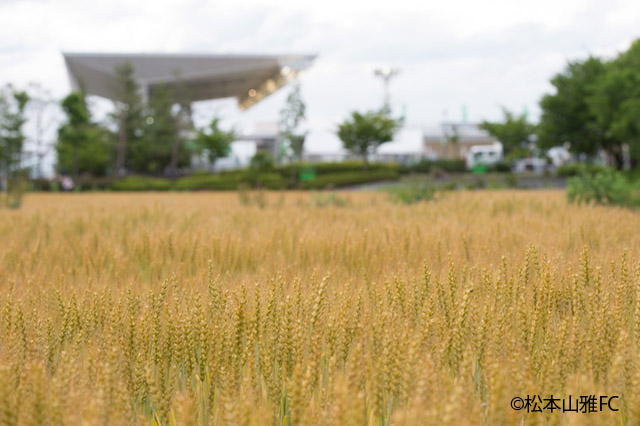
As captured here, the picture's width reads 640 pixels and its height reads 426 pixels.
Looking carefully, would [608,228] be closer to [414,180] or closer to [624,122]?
[414,180]

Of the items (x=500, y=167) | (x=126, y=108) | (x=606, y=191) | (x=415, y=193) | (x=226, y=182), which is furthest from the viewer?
(x=126, y=108)

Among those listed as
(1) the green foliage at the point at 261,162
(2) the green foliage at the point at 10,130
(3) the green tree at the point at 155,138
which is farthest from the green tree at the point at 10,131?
(1) the green foliage at the point at 261,162

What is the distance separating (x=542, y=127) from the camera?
3269 centimetres

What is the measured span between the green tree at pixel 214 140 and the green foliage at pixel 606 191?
35.9 m

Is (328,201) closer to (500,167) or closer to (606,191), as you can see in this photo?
(606,191)

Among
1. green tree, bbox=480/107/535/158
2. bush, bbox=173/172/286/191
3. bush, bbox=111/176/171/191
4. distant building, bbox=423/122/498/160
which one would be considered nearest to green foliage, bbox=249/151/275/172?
bush, bbox=173/172/286/191

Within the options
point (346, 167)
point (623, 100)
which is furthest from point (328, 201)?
point (346, 167)

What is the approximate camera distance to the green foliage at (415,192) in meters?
9.23

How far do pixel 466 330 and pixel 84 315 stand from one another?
1204 millimetres

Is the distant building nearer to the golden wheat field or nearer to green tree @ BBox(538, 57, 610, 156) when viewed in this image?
green tree @ BBox(538, 57, 610, 156)

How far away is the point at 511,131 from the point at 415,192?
Result: 34.8 meters

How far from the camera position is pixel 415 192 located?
957 centimetres

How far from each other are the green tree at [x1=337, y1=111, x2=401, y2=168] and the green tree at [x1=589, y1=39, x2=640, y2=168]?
1410cm

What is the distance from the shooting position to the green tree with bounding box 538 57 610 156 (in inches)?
1237
